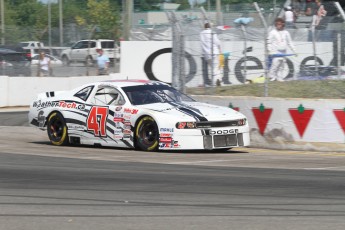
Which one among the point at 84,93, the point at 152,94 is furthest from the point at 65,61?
the point at 152,94

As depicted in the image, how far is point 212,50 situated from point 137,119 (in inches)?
114

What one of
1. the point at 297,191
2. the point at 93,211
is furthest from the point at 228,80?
the point at 93,211

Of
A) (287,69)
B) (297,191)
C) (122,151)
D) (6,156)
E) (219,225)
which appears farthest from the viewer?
→ (287,69)

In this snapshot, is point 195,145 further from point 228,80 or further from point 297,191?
point 297,191

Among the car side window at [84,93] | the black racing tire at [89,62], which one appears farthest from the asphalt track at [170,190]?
the black racing tire at [89,62]

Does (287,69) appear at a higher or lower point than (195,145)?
higher

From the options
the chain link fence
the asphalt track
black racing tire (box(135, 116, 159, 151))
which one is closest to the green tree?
the chain link fence

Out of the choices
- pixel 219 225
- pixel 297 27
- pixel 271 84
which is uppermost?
pixel 297 27

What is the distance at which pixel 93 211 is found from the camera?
8227 millimetres

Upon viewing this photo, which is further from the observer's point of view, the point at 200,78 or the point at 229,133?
the point at 200,78

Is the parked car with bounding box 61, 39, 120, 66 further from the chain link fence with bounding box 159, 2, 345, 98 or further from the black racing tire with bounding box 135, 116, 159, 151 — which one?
the black racing tire with bounding box 135, 116, 159, 151

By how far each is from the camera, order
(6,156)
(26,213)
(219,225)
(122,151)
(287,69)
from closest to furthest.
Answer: (219,225), (26,213), (6,156), (122,151), (287,69)

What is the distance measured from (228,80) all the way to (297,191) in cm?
803

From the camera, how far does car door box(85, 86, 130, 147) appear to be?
15477 mm
